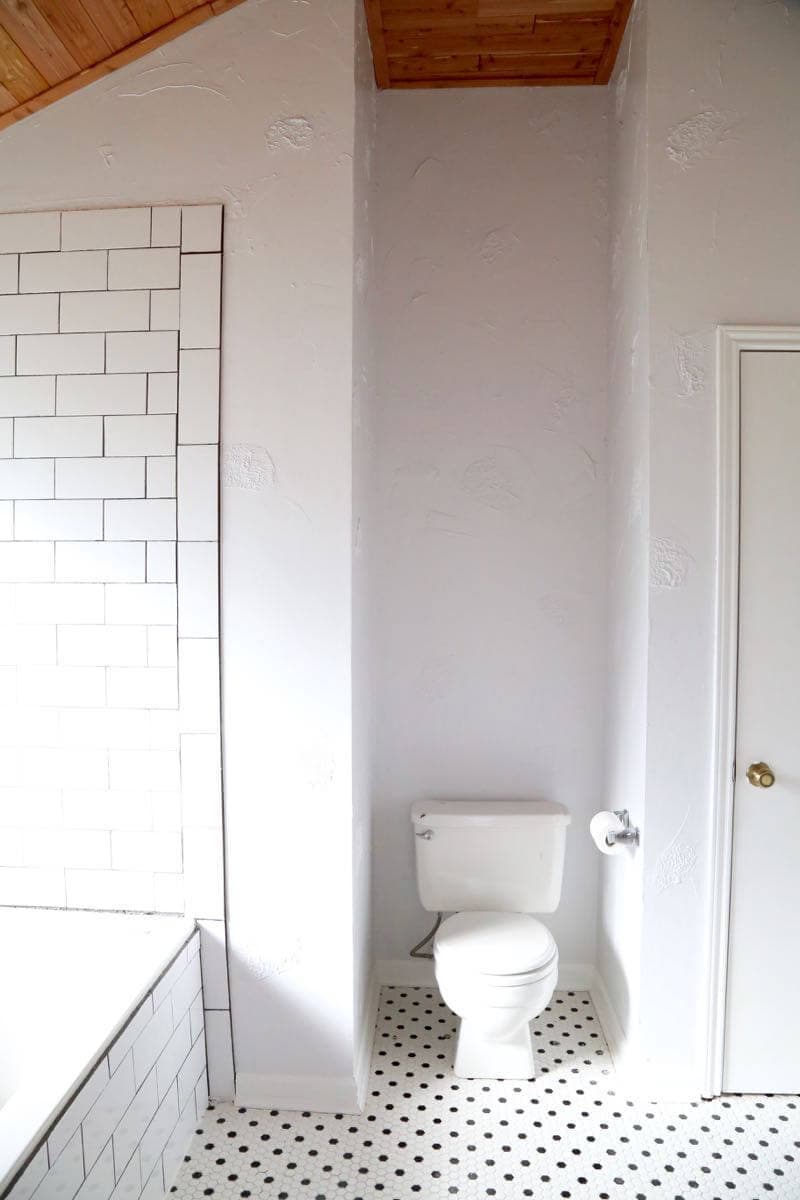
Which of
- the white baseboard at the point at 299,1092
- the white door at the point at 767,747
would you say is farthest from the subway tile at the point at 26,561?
the white door at the point at 767,747

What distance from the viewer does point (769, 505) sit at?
1.96m

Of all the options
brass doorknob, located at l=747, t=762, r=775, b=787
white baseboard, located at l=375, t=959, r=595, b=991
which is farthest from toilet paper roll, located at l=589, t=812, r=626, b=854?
white baseboard, located at l=375, t=959, r=595, b=991

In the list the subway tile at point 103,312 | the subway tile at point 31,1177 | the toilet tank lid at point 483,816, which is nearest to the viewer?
the subway tile at point 31,1177

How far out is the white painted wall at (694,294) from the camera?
75.3 inches

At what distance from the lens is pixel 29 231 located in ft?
6.47

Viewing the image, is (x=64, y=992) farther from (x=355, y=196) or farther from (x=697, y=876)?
(x=355, y=196)

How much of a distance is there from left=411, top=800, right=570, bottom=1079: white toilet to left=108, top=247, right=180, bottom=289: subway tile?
62.9 inches

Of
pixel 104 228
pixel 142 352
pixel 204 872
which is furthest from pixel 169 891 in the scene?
pixel 104 228

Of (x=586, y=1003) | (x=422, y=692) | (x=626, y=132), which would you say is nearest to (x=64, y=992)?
(x=422, y=692)

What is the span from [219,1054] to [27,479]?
151cm

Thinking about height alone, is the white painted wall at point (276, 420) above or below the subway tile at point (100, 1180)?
above

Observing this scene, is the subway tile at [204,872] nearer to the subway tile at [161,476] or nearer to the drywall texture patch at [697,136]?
the subway tile at [161,476]

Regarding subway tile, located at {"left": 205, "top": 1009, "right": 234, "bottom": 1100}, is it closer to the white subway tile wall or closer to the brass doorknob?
the white subway tile wall

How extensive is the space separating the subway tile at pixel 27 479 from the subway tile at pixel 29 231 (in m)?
0.52
